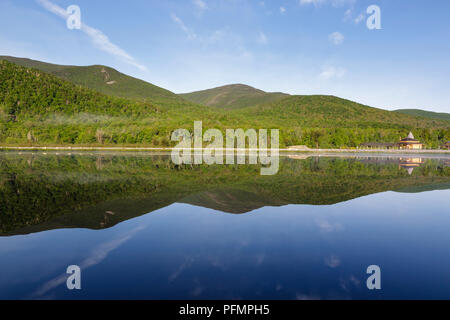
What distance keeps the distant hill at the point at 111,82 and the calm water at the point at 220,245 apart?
147624 millimetres

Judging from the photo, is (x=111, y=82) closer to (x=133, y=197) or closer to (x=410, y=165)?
(x=410, y=165)

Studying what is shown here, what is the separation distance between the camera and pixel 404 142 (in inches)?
3784

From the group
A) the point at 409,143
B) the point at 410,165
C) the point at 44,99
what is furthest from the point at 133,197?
the point at 409,143

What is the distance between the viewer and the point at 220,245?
627 cm

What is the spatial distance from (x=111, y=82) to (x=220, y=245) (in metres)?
186

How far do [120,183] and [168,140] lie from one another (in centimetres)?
6299

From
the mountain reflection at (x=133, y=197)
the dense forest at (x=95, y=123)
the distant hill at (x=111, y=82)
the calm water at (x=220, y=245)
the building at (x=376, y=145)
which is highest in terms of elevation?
the distant hill at (x=111, y=82)

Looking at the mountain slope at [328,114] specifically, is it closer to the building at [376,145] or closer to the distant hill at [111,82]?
the building at [376,145]

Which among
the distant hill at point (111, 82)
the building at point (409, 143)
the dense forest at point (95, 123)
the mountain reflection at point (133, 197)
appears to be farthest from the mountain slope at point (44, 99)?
the mountain reflection at point (133, 197)

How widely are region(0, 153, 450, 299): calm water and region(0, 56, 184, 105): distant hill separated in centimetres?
14762

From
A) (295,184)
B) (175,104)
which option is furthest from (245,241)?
(175,104)

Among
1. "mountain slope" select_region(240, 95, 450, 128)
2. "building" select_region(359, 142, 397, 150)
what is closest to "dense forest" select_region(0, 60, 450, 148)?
"building" select_region(359, 142, 397, 150)

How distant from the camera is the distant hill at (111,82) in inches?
6314
